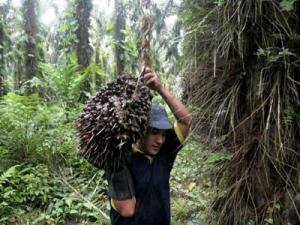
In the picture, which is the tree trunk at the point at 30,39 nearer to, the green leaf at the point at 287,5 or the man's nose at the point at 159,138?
the man's nose at the point at 159,138

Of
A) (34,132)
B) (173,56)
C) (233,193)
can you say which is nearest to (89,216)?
(34,132)

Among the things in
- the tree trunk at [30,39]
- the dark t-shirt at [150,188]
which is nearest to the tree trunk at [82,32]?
the tree trunk at [30,39]

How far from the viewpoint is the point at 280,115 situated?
1.72 metres

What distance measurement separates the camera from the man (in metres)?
2.04

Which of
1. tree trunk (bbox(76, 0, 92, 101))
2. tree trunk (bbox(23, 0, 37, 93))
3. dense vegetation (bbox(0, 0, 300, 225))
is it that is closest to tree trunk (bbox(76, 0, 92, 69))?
tree trunk (bbox(76, 0, 92, 101))

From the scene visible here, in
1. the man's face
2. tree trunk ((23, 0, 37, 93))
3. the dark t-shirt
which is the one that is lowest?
the dark t-shirt

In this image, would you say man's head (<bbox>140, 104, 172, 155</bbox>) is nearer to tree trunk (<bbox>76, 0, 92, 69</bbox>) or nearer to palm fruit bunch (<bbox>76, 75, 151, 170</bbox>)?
palm fruit bunch (<bbox>76, 75, 151, 170</bbox>)

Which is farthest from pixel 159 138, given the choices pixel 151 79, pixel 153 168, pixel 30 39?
pixel 30 39

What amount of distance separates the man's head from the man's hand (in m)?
0.19

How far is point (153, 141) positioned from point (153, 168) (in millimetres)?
176

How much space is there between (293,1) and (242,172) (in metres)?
0.82

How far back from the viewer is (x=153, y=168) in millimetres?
2162

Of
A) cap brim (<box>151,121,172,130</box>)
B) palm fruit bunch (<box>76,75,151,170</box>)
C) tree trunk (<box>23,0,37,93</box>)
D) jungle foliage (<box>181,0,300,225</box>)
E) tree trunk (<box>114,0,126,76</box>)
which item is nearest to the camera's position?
palm fruit bunch (<box>76,75,151,170</box>)

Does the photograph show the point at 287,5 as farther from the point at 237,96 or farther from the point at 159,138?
the point at 159,138
